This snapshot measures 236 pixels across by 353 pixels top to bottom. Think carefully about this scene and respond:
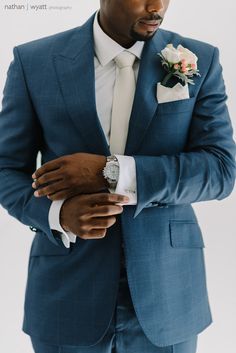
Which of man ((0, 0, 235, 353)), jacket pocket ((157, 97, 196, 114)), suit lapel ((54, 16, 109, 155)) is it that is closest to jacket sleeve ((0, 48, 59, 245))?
man ((0, 0, 235, 353))

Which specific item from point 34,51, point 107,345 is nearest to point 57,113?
point 34,51

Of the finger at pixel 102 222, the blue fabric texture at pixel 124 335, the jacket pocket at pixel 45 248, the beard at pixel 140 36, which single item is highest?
the beard at pixel 140 36

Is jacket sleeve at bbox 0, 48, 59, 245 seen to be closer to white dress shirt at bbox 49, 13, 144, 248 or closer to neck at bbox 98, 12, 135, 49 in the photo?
white dress shirt at bbox 49, 13, 144, 248

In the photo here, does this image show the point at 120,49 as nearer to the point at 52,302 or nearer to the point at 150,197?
the point at 150,197

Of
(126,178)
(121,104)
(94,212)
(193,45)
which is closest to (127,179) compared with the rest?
(126,178)

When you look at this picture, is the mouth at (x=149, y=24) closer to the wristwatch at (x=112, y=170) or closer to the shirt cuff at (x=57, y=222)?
the wristwatch at (x=112, y=170)

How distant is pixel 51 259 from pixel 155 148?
38cm

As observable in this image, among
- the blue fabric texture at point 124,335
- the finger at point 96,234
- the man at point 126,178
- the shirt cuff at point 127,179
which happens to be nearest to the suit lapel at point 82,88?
the man at point 126,178

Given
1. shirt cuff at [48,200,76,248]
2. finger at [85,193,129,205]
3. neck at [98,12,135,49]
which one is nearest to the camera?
finger at [85,193,129,205]

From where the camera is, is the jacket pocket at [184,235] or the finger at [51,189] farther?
the jacket pocket at [184,235]

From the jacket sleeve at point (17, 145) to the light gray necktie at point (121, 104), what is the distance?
0.69ft

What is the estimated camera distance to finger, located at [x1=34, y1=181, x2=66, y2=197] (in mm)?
1322

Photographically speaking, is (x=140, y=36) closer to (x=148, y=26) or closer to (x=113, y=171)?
(x=148, y=26)

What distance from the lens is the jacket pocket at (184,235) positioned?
144 cm
